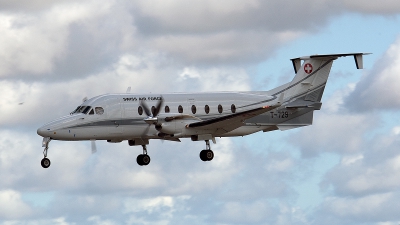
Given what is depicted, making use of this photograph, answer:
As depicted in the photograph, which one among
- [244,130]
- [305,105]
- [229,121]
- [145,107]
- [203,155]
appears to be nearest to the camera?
[229,121]

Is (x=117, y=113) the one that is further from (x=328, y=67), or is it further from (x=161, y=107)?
(x=328, y=67)

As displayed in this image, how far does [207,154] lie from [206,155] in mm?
89

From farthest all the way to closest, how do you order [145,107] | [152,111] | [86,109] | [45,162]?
[152,111] → [145,107] → [86,109] → [45,162]

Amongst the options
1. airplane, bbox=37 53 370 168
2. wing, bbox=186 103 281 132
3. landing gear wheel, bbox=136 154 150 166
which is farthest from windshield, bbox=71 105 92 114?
wing, bbox=186 103 281 132

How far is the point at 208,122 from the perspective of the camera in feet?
158

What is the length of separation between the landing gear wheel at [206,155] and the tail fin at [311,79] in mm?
6367

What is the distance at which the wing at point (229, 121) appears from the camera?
4712 cm

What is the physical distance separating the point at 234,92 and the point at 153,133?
237 inches

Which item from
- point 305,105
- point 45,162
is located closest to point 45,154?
point 45,162

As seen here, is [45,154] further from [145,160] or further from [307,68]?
[307,68]

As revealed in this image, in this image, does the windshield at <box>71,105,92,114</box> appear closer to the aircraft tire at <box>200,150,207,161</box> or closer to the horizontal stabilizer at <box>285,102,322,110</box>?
the aircraft tire at <box>200,150,207,161</box>

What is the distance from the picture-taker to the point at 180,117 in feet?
159

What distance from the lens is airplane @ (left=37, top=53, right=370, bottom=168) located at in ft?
157

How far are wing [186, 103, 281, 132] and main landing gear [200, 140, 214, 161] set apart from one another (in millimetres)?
1890
